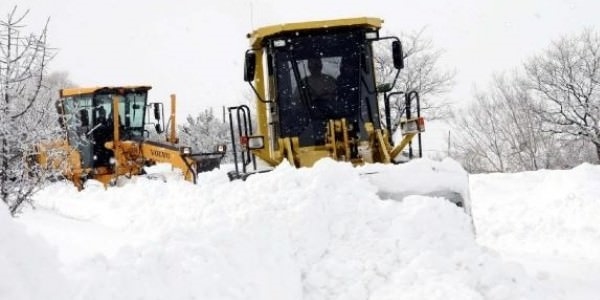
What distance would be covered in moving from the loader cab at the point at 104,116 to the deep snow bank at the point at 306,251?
947cm

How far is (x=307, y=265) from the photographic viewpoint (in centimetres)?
553

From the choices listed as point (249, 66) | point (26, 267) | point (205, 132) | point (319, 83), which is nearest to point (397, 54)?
point (319, 83)

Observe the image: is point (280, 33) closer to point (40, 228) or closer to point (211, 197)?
point (211, 197)

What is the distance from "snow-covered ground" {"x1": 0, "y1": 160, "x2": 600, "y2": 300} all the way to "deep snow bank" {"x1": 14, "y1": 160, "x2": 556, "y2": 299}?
0.01 meters

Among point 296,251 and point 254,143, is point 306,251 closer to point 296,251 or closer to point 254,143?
point 296,251

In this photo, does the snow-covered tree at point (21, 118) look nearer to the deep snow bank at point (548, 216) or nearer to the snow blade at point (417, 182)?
the snow blade at point (417, 182)

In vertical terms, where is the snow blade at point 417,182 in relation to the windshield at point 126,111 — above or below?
below

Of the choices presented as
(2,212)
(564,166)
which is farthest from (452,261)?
(564,166)

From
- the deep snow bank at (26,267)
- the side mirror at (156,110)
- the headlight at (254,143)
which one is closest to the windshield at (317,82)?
the headlight at (254,143)

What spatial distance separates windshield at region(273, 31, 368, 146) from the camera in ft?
28.9

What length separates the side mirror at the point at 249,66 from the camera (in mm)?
8469

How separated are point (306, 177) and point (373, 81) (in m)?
2.74

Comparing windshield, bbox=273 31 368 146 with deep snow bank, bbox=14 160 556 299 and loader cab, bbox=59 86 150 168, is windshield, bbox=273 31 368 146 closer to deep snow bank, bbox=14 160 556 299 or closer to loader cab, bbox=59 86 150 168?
deep snow bank, bbox=14 160 556 299

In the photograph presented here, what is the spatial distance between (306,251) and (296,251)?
0.09 m
